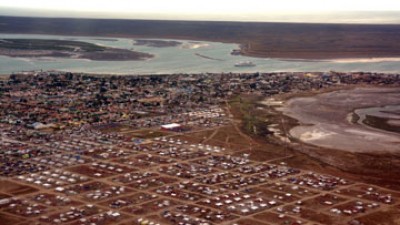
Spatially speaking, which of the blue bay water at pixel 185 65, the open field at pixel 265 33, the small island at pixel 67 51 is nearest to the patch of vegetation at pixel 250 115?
the blue bay water at pixel 185 65

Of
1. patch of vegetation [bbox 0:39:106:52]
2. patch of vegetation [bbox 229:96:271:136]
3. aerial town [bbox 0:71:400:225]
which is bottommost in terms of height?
aerial town [bbox 0:71:400:225]

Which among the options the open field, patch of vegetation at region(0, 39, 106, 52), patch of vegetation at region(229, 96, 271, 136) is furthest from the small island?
patch of vegetation at region(229, 96, 271, 136)

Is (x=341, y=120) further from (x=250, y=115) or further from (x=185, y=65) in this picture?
(x=185, y=65)

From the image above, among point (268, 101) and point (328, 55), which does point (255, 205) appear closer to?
point (268, 101)

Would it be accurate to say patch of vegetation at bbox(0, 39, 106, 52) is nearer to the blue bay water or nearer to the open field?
the blue bay water

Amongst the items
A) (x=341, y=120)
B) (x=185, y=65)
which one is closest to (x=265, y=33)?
(x=185, y=65)

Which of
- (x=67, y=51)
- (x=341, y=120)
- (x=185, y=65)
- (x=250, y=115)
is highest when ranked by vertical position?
(x=67, y=51)
